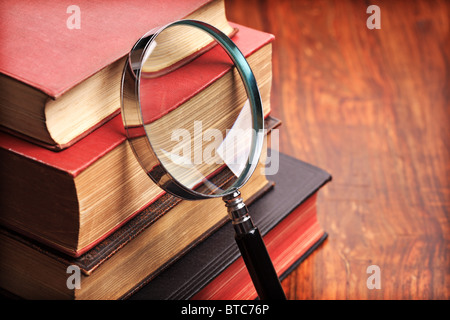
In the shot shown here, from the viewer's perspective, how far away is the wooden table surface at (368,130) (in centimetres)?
104

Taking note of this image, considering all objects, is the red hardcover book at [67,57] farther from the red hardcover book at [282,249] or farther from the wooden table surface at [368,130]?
the wooden table surface at [368,130]

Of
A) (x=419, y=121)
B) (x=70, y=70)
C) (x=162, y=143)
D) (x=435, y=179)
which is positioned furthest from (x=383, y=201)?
(x=70, y=70)

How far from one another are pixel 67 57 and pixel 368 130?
0.67m

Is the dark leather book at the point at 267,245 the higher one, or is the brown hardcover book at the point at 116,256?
the brown hardcover book at the point at 116,256

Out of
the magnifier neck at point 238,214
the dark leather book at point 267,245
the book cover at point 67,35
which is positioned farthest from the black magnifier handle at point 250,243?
the book cover at point 67,35

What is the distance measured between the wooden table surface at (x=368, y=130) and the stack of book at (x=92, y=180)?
0.16m

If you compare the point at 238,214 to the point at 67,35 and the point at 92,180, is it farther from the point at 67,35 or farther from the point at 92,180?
the point at 67,35

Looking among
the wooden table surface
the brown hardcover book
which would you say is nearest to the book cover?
the brown hardcover book

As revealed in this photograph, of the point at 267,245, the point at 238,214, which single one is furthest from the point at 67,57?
the point at 267,245

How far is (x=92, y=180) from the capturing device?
2.48ft

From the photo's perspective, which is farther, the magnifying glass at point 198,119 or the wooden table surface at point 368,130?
the wooden table surface at point 368,130

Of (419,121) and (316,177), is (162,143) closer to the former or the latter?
(316,177)

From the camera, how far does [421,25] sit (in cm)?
152

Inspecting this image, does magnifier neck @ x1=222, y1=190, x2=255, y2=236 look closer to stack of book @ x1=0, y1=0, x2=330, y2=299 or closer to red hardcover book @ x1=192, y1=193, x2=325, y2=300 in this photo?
stack of book @ x1=0, y1=0, x2=330, y2=299
